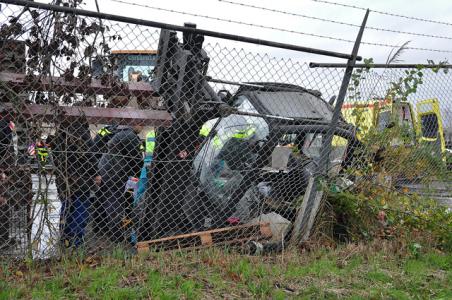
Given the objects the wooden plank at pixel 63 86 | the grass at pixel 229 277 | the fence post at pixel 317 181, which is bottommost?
the grass at pixel 229 277

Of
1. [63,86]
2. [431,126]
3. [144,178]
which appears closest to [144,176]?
[144,178]

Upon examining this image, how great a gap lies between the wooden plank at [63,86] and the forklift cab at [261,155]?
3.72 feet

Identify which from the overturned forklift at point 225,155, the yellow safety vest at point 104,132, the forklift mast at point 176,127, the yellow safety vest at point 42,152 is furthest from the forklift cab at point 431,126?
the yellow safety vest at point 42,152

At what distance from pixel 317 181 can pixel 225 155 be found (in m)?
0.95

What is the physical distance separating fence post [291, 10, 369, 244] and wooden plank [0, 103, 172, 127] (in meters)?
1.64

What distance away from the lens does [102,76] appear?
4000mm

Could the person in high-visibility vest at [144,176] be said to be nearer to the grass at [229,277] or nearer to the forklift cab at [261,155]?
the forklift cab at [261,155]

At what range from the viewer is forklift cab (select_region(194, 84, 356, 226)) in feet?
16.3

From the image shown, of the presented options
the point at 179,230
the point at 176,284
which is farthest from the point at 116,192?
the point at 176,284

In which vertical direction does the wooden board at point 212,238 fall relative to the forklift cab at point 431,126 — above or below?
below

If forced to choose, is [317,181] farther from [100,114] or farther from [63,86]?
[63,86]

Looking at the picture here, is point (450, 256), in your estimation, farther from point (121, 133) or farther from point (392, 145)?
point (121, 133)

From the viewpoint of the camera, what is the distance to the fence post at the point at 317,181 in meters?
4.91

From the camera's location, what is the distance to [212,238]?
4730 mm
